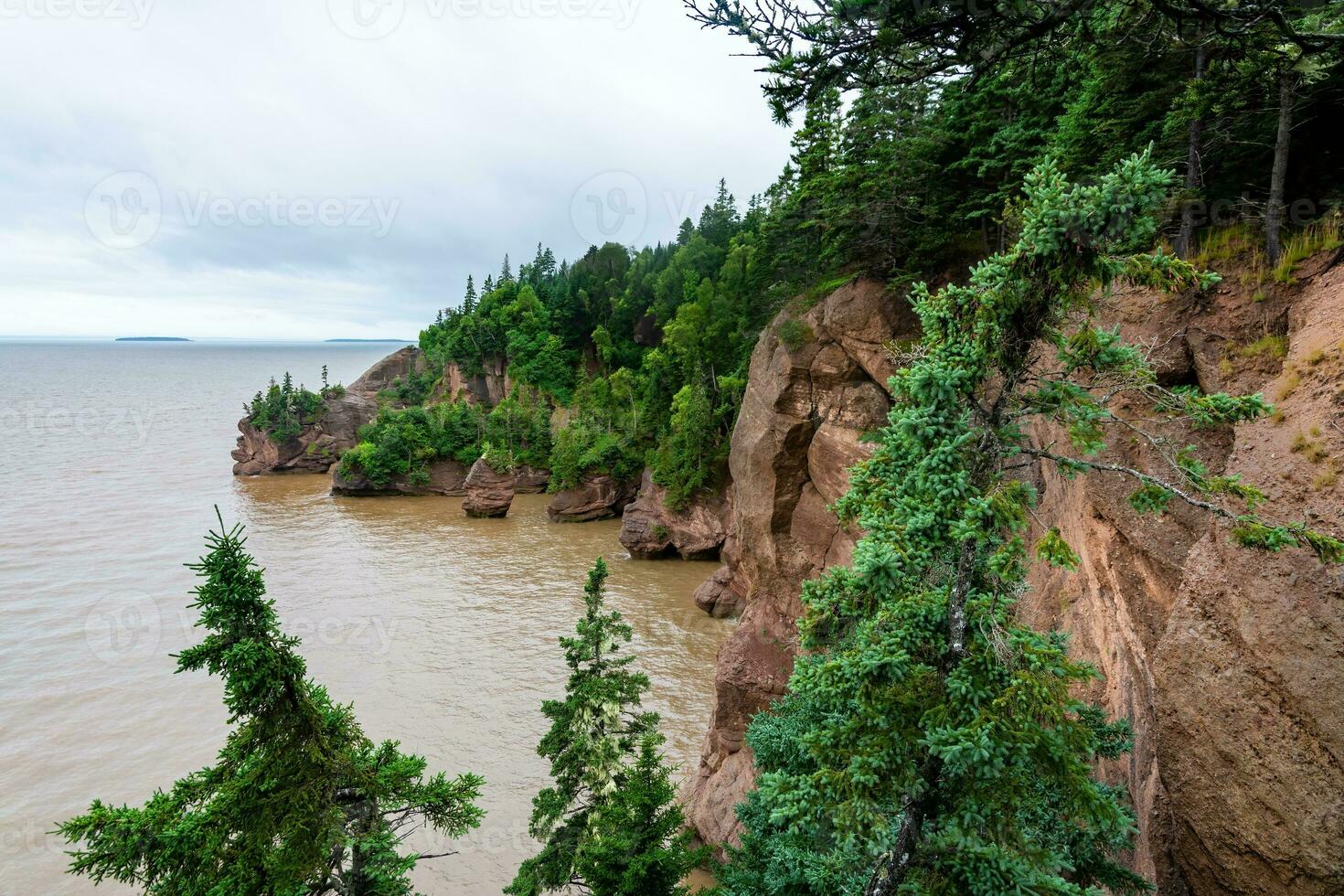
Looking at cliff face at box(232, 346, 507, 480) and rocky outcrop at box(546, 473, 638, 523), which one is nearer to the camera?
rocky outcrop at box(546, 473, 638, 523)

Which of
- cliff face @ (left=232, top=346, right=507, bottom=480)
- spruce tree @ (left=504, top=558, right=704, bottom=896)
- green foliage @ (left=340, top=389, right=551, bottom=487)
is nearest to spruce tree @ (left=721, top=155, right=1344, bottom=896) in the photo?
spruce tree @ (left=504, top=558, right=704, bottom=896)

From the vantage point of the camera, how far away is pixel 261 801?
6348mm

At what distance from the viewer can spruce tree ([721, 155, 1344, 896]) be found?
409 cm

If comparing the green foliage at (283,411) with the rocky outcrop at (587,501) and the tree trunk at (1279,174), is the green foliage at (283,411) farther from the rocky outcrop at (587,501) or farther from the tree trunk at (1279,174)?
the tree trunk at (1279,174)

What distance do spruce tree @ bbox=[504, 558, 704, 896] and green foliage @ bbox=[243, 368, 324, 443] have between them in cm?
5493

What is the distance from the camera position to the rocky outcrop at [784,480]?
15.0 meters

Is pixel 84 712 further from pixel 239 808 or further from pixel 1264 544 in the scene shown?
pixel 1264 544

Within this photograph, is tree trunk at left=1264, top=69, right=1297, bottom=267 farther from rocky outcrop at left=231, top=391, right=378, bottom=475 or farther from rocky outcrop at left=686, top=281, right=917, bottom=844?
rocky outcrop at left=231, top=391, right=378, bottom=475

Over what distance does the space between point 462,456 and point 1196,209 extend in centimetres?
4924

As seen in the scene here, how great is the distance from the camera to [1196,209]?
28.1ft

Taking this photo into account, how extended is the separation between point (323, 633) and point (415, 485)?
25668 millimetres

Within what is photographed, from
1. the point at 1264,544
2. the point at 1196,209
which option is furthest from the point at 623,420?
the point at 1264,544

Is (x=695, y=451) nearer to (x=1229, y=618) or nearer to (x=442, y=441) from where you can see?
(x=1229, y=618)

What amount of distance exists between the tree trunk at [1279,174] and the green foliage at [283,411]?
6290 centimetres
